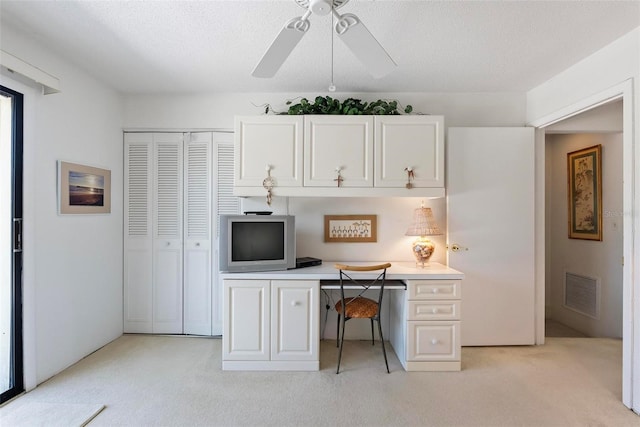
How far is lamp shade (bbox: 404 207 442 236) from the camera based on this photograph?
8.94 feet

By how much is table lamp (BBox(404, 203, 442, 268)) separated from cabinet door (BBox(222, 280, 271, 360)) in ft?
4.51

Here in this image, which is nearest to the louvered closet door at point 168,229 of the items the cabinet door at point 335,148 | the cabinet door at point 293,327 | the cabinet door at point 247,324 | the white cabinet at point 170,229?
the white cabinet at point 170,229

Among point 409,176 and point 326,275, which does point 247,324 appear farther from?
point 409,176

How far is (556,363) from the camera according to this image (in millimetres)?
2570

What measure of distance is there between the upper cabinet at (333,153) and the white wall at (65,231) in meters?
1.32

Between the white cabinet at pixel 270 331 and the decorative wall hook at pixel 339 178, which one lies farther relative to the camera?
the decorative wall hook at pixel 339 178

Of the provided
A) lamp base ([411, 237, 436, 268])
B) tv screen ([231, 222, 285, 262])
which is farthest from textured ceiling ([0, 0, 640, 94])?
lamp base ([411, 237, 436, 268])

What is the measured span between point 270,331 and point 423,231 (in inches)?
61.8

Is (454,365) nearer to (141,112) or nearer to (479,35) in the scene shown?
(479,35)

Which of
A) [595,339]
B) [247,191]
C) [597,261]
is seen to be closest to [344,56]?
[247,191]

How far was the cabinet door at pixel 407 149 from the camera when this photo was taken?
2695mm

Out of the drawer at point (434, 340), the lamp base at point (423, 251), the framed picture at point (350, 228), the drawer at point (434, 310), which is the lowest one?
the drawer at point (434, 340)

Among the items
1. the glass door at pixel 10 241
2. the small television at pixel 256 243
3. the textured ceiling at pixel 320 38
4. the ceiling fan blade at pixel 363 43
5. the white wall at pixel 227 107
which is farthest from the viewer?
the white wall at pixel 227 107

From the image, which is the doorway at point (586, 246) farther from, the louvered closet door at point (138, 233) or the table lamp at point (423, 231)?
the louvered closet door at point (138, 233)
